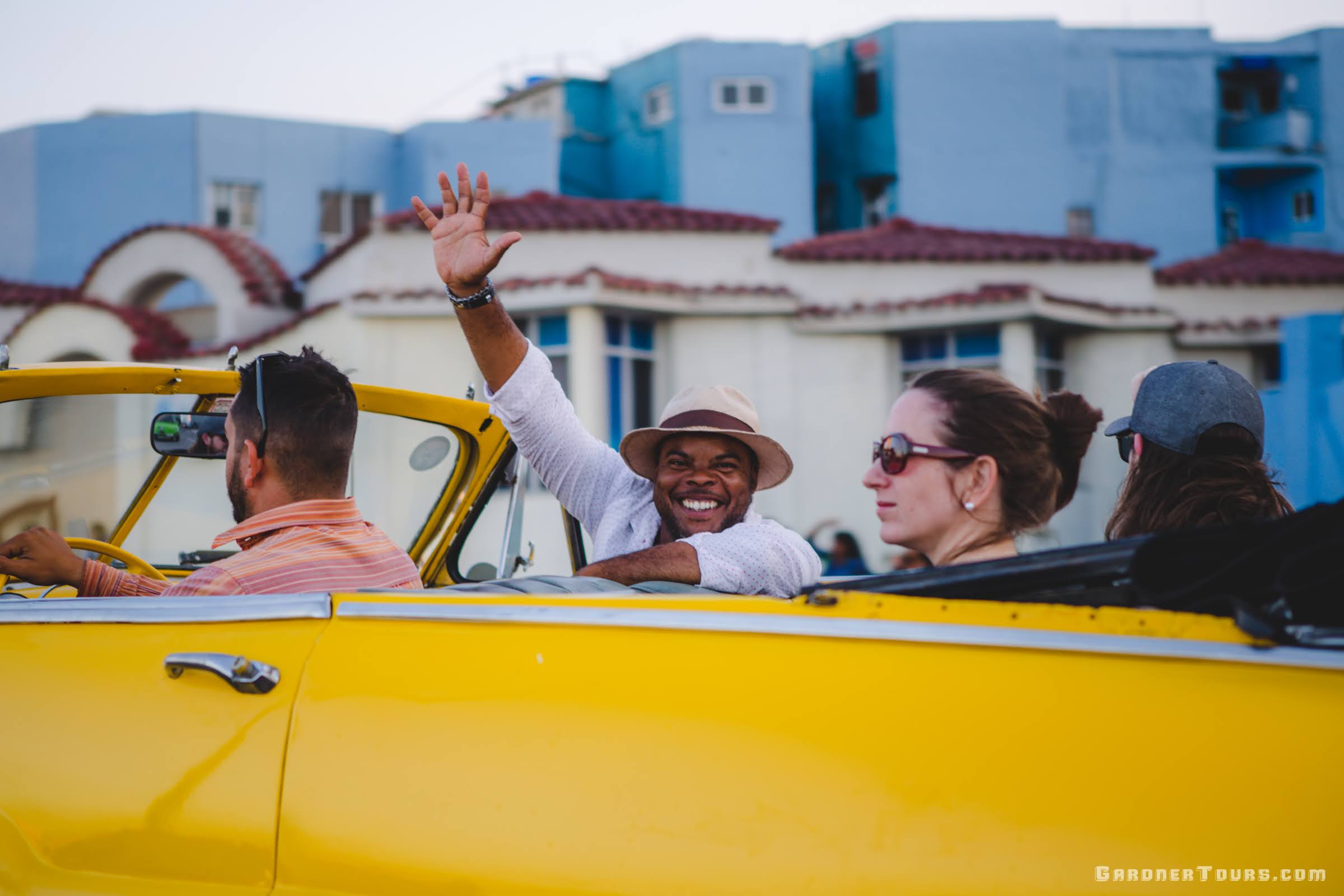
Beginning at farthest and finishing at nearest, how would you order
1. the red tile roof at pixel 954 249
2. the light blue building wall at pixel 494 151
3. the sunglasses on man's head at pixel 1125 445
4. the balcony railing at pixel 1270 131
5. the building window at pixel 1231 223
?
1. the building window at pixel 1231 223
2. the balcony railing at pixel 1270 131
3. the light blue building wall at pixel 494 151
4. the red tile roof at pixel 954 249
5. the sunglasses on man's head at pixel 1125 445

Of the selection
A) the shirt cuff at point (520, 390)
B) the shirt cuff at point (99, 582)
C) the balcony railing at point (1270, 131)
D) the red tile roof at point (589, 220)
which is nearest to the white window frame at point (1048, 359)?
the red tile roof at point (589, 220)

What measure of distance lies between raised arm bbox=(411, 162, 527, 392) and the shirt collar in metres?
0.67

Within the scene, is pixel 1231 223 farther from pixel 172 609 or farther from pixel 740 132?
pixel 172 609

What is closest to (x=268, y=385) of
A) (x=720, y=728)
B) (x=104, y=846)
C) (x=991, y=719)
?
(x=104, y=846)

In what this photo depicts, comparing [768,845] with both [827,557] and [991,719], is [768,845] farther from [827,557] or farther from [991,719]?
[827,557]

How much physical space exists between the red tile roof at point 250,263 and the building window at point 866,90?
1581 cm

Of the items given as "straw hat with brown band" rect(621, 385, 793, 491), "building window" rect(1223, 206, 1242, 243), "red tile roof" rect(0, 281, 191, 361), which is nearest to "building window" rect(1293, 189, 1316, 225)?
"building window" rect(1223, 206, 1242, 243)

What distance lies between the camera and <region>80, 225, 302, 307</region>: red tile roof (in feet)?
49.6

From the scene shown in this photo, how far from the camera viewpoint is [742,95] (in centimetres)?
2639

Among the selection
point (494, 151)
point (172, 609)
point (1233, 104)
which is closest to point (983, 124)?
point (1233, 104)

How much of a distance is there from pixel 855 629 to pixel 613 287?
1197 centimetres

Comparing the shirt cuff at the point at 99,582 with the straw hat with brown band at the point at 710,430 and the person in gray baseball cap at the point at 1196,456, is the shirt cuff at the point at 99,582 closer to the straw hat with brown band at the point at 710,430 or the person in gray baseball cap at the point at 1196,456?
the straw hat with brown band at the point at 710,430

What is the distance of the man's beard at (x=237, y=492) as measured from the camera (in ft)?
8.84

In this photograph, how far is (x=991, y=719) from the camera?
162 cm
